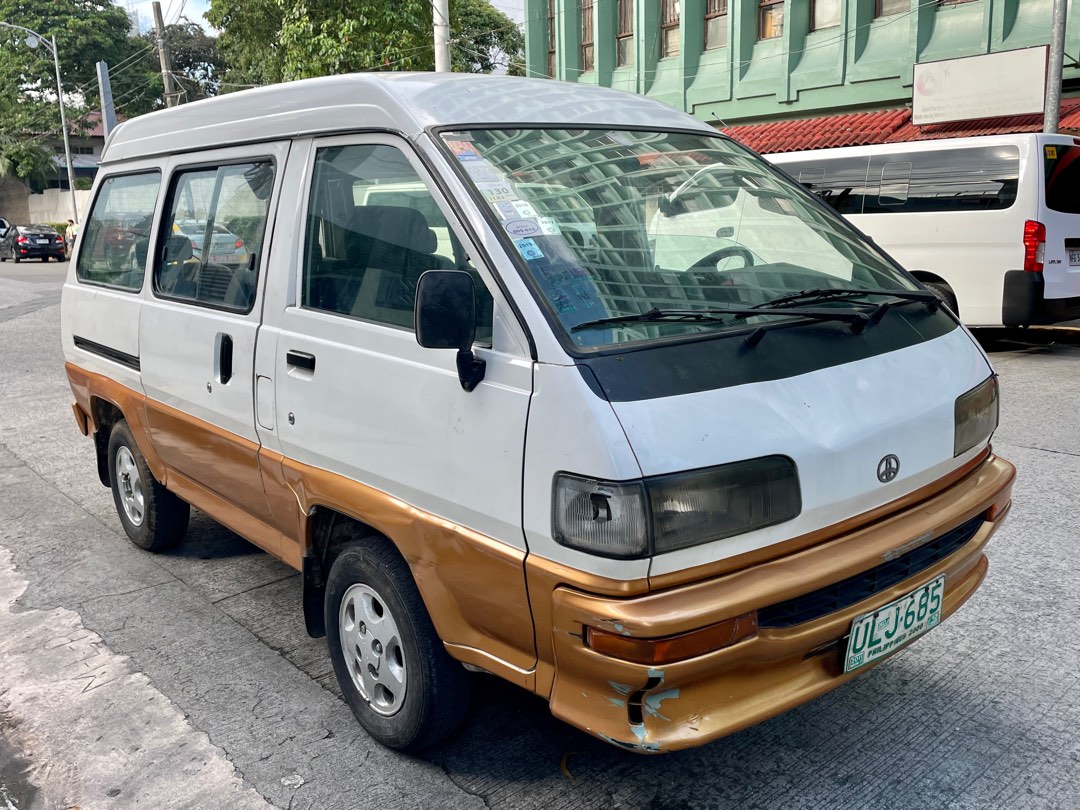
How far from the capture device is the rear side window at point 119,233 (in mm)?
4531

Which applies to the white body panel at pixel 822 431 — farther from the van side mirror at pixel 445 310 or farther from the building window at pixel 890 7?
the building window at pixel 890 7

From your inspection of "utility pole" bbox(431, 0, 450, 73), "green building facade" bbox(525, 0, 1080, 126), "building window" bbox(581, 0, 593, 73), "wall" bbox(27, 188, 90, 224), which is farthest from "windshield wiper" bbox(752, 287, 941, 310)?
"wall" bbox(27, 188, 90, 224)

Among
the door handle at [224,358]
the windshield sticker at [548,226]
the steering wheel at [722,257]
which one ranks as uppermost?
the windshield sticker at [548,226]

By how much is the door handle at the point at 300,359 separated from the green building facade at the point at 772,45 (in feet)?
44.7

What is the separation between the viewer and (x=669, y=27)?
20.2 m

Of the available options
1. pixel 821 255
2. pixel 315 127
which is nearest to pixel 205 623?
pixel 315 127

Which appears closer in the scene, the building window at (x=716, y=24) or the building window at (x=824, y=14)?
the building window at (x=824, y=14)

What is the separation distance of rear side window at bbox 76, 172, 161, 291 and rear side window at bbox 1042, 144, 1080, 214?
8.25 meters

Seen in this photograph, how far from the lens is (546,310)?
2.53m

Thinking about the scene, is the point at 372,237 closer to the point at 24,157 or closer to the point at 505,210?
the point at 505,210

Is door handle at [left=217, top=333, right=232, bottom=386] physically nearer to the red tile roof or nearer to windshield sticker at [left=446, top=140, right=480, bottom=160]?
windshield sticker at [left=446, top=140, right=480, bottom=160]

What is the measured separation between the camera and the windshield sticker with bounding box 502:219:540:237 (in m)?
2.70

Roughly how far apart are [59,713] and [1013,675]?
336 centimetres

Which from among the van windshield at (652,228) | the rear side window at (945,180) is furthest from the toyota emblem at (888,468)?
the rear side window at (945,180)
